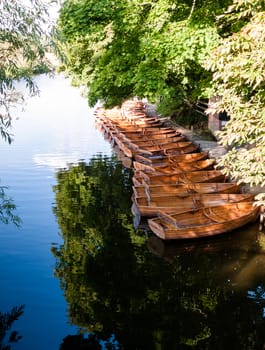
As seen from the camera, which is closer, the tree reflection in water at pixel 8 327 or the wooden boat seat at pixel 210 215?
the tree reflection in water at pixel 8 327

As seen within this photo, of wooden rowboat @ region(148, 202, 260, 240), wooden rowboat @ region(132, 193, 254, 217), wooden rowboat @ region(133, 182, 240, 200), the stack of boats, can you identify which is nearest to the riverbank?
the stack of boats

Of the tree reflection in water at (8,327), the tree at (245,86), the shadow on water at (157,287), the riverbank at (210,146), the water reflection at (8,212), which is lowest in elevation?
the water reflection at (8,212)

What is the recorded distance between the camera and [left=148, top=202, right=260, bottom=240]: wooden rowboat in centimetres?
1085

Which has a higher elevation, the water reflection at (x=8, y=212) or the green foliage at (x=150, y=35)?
the green foliage at (x=150, y=35)

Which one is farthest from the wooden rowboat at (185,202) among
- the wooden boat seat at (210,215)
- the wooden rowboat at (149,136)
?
the wooden rowboat at (149,136)

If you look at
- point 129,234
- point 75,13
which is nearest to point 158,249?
point 129,234

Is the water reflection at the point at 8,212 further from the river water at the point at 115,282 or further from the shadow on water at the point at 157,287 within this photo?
the shadow on water at the point at 157,287

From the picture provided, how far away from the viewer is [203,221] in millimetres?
11289

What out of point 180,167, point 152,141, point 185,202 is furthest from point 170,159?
A: point 185,202

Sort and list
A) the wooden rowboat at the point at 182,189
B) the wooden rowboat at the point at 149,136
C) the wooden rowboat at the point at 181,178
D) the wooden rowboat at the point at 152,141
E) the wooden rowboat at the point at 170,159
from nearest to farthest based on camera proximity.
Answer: the wooden rowboat at the point at 182,189, the wooden rowboat at the point at 181,178, the wooden rowboat at the point at 170,159, the wooden rowboat at the point at 152,141, the wooden rowboat at the point at 149,136

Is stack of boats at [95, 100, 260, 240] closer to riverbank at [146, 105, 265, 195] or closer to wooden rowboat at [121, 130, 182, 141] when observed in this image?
riverbank at [146, 105, 265, 195]

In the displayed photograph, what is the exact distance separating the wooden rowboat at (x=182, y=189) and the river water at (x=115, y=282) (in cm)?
113

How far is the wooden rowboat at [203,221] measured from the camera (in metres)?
10.9

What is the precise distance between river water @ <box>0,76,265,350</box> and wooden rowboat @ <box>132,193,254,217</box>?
70 centimetres
